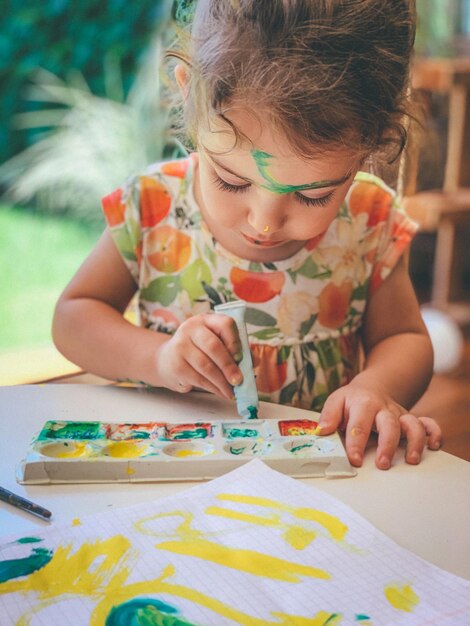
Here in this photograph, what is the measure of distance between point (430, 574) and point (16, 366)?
1.49 m

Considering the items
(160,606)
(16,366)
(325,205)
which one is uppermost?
(325,205)

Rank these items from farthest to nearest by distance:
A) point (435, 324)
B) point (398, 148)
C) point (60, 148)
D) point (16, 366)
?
1. point (435, 324)
2. point (60, 148)
3. point (16, 366)
4. point (398, 148)

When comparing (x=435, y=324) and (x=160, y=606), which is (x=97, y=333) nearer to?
(x=160, y=606)

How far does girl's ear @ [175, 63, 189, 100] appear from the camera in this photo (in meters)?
0.75

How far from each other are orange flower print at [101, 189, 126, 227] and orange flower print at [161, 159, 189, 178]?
80 millimetres

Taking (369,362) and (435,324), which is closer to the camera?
(369,362)

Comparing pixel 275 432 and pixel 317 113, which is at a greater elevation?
pixel 317 113

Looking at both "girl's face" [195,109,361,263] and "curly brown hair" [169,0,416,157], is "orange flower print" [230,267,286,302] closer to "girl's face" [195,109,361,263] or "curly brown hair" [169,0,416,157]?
"girl's face" [195,109,361,263]

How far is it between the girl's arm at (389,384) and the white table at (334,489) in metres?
0.02

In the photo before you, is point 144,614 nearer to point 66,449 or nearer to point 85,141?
point 66,449

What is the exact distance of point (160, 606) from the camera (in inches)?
17.8

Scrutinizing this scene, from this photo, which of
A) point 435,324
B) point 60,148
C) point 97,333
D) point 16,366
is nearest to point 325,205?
point 97,333

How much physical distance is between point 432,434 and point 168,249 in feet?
1.50

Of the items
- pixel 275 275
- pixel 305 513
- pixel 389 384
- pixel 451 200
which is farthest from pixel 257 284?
pixel 451 200
